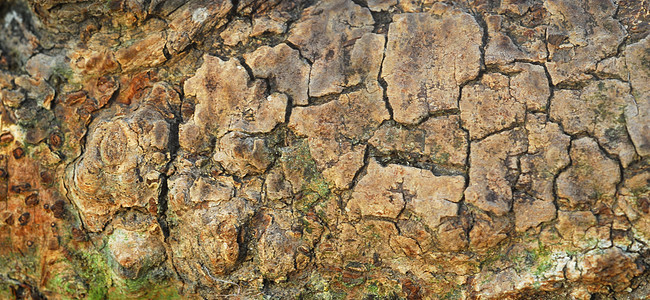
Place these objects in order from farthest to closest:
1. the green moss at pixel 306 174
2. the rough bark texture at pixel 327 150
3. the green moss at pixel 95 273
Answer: the green moss at pixel 95 273, the green moss at pixel 306 174, the rough bark texture at pixel 327 150

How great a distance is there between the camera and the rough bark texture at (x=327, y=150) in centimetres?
183

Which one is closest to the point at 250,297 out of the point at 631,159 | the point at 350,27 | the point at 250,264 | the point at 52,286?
the point at 250,264

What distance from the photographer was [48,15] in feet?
7.47

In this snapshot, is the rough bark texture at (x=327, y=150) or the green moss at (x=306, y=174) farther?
the green moss at (x=306, y=174)

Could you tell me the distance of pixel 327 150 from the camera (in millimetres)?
2000

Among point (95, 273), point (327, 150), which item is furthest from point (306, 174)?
point (95, 273)

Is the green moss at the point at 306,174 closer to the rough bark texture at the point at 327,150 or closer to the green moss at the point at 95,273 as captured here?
the rough bark texture at the point at 327,150

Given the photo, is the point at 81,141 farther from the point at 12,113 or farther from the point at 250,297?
the point at 250,297

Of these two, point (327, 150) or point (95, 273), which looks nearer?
point (327, 150)

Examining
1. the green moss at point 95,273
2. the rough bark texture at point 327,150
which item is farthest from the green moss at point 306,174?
the green moss at point 95,273

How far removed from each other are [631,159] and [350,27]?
109 cm

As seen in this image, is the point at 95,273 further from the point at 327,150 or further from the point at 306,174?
the point at 327,150

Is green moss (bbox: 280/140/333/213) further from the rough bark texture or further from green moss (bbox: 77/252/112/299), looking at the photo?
green moss (bbox: 77/252/112/299)

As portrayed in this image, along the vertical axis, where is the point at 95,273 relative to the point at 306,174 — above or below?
below
